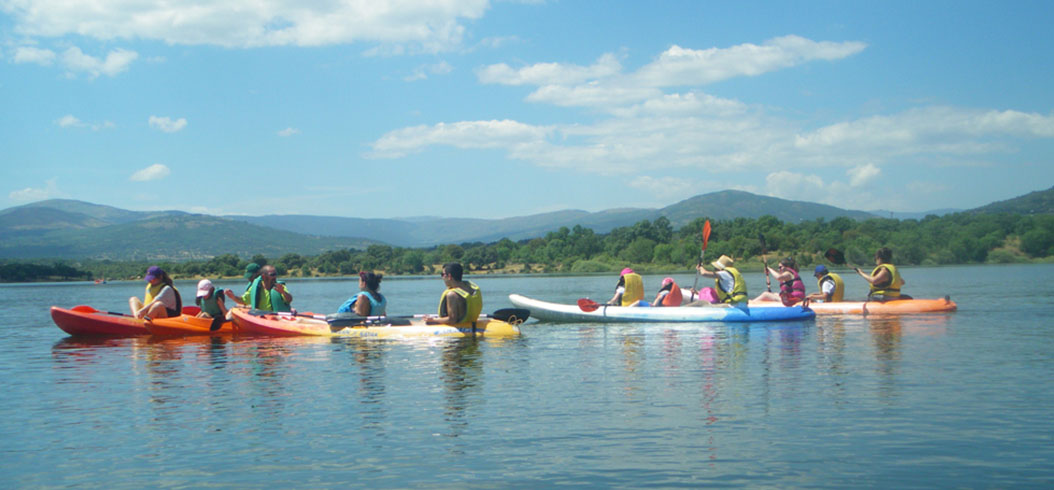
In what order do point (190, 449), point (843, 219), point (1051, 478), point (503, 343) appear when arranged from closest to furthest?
1. point (1051, 478)
2. point (190, 449)
3. point (503, 343)
4. point (843, 219)

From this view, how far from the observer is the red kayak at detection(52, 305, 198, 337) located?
20906 millimetres

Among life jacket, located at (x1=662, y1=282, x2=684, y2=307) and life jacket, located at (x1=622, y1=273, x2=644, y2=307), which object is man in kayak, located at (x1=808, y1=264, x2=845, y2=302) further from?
life jacket, located at (x1=622, y1=273, x2=644, y2=307)

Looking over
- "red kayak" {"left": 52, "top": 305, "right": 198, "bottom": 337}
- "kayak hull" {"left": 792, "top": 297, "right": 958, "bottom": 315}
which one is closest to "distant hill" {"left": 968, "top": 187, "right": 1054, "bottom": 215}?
"kayak hull" {"left": 792, "top": 297, "right": 958, "bottom": 315}

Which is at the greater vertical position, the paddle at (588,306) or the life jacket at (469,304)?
the life jacket at (469,304)

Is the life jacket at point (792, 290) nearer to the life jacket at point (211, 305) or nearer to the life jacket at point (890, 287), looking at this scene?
the life jacket at point (890, 287)

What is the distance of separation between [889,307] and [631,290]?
7043 mm

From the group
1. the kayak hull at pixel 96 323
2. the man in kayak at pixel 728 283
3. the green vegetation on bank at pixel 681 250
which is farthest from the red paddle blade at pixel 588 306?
the green vegetation on bank at pixel 681 250

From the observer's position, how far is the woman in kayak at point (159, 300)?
20542 mm

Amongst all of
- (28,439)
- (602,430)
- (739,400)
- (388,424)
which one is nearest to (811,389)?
(739,400)

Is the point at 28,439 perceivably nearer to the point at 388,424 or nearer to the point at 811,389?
the point at 388,424

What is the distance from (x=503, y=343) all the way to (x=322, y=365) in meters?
4.38

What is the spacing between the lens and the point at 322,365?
15141 millimetres

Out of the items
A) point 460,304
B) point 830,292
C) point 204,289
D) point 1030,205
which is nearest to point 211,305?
point 204,289

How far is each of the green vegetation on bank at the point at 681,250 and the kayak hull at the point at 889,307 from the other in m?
64.5
